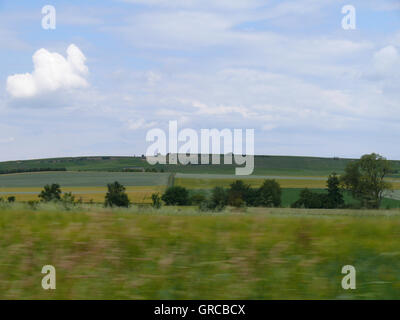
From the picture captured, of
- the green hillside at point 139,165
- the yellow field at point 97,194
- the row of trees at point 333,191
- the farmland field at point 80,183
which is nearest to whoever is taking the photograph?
the yellow field at point 97,194

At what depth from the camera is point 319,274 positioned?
5.76 metres

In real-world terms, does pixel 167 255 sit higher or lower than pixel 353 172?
lower

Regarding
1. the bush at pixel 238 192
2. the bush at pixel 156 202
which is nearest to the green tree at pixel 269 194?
the bush at pixel 238 192

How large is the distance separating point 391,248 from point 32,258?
190 inches

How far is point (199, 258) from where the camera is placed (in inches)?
240

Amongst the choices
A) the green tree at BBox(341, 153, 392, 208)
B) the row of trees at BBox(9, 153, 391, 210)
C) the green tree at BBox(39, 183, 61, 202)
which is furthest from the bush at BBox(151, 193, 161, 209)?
the green tree at BBox(341, 153, 392, 208)

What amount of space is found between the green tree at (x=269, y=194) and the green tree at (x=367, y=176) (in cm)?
Result: 279

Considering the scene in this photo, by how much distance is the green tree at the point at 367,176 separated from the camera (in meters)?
17.9

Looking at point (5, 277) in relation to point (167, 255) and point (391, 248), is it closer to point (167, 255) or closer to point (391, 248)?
point (167, 255)

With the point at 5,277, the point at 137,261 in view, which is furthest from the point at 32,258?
the point at 137,261
